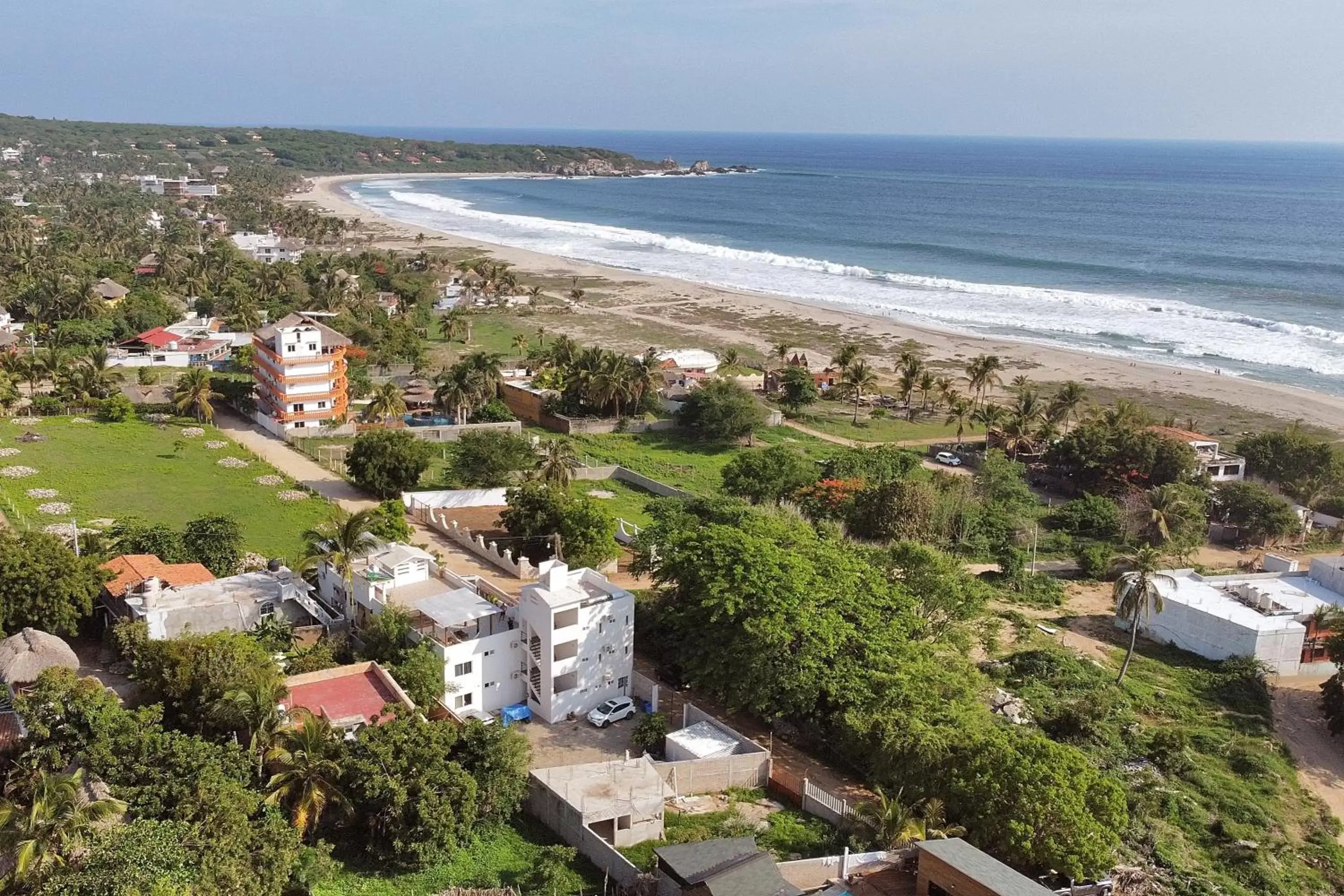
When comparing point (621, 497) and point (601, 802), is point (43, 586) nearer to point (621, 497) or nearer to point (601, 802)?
point (601, 802)

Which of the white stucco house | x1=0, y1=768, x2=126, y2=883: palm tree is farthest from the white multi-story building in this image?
the white stucco house

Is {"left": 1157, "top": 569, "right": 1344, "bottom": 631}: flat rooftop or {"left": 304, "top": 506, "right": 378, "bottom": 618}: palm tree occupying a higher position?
{"left": 304, "top": 506, "right": 378, "bottom": 618}: palm tree

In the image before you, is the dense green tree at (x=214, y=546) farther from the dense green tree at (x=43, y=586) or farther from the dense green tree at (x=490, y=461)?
the dense green tree at (x=490, y=461)

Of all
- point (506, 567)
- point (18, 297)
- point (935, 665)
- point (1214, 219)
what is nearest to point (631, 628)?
point (935, 665)

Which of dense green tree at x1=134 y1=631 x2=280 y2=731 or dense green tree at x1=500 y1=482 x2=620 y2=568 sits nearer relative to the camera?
dense green tree at x1=134 y1=631 x2=280 y2=731

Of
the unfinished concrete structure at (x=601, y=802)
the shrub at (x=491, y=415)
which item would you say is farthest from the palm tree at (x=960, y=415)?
the unfinished concrete structure at (x=601, y=802)

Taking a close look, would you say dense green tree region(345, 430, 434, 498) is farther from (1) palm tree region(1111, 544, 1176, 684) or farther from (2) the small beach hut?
(1) palm tree region(1111, 544, 1176, 684)
